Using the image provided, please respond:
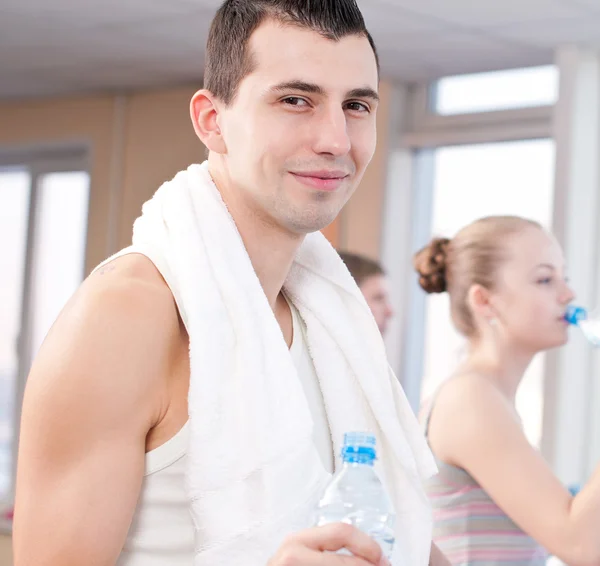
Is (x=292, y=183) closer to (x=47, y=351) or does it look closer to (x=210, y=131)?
(x=210, y=131)

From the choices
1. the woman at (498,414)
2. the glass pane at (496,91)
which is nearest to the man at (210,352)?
the woman at (498,414)

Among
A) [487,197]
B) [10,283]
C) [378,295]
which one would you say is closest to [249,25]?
[378,295]

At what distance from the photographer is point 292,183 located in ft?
4.36

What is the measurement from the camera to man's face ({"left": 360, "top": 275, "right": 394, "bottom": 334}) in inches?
144

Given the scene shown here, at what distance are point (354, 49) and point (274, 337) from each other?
37 cm

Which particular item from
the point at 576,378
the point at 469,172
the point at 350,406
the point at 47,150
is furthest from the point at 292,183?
the point at 47,150

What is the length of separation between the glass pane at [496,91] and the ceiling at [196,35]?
0.47 feet

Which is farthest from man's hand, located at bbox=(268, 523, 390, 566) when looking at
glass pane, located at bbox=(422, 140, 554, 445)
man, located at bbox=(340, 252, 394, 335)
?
glass pane, located at bbox=(422, 140, 554, 445)

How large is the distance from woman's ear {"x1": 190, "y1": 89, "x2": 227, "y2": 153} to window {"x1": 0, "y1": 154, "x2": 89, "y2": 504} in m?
4.86

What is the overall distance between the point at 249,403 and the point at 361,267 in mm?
2509

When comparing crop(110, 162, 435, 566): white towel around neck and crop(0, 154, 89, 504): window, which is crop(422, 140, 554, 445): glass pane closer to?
crop(0, 154, 89, 504): window

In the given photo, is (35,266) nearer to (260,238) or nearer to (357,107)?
(260,238)

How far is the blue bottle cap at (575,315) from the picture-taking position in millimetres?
2367

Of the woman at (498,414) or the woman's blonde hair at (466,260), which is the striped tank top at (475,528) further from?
the woman's blonde hair at (466,260)
